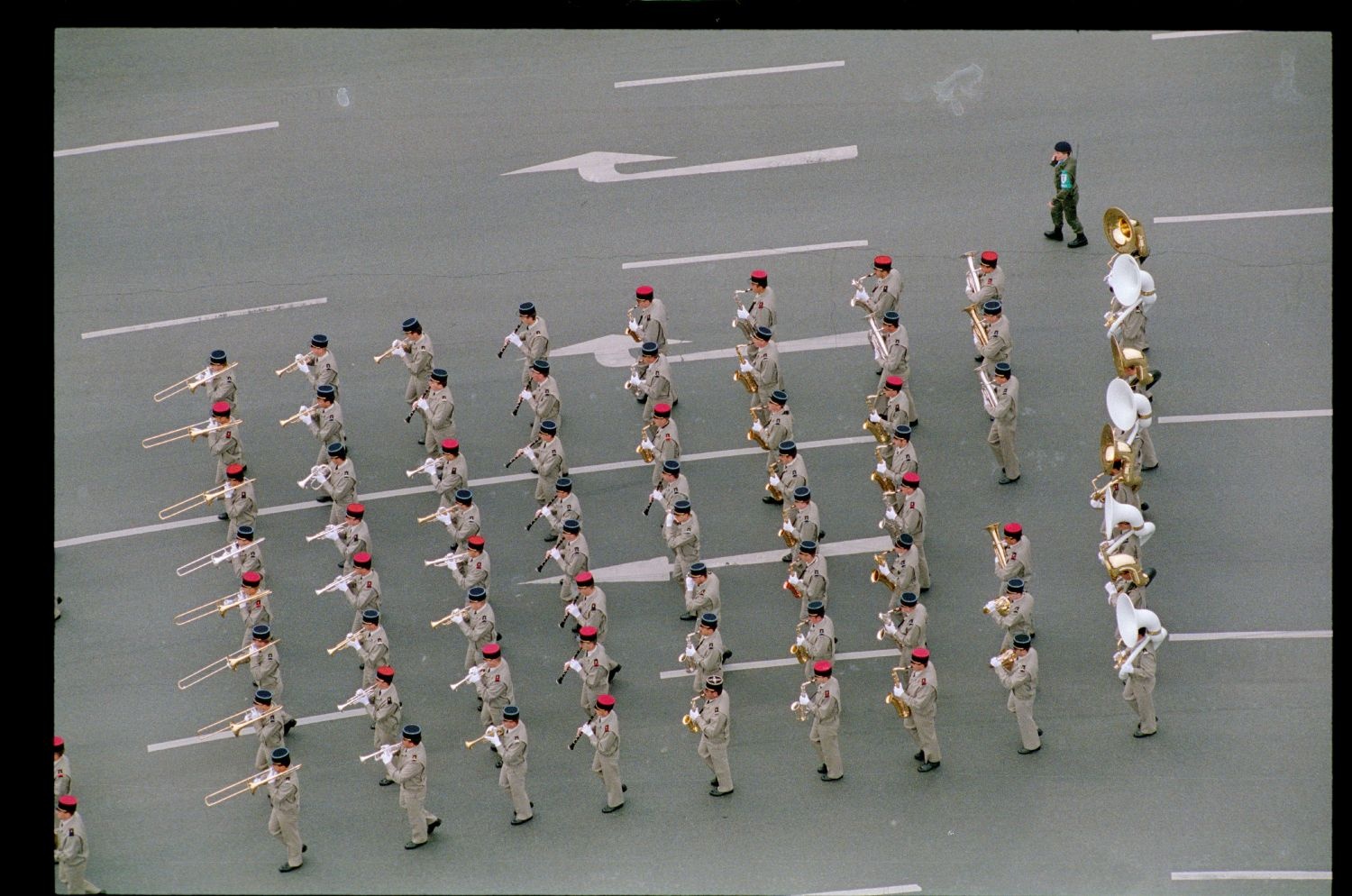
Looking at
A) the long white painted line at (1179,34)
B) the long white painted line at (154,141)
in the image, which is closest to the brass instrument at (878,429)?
the long white painted line at (1179,34)

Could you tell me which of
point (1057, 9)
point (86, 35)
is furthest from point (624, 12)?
point (86, 35)

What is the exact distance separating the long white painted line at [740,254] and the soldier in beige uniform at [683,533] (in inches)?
272

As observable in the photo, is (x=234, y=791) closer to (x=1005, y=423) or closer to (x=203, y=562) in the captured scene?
(x=203, y=562)

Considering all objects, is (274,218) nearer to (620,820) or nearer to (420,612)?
(420,612)

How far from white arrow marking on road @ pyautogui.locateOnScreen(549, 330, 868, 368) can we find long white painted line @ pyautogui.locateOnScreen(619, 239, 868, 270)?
1690 millimetres

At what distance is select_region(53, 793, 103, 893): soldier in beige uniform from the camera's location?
37594mm

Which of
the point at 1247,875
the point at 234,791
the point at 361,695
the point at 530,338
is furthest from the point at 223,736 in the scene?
the point at 1247,875

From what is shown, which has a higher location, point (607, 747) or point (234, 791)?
point (607, 747)

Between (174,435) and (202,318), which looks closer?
(174,435)

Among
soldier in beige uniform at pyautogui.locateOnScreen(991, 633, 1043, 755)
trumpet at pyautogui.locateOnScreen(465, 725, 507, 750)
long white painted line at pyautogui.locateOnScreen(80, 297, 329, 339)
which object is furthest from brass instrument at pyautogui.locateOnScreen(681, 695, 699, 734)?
long white painted line at pyautogui.locateOnScreen(80, 297, 329, 339)

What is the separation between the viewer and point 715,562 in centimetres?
4291

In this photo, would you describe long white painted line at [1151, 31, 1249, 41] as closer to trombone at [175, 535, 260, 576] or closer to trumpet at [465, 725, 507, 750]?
trombone at [175, 535, 260, 576]

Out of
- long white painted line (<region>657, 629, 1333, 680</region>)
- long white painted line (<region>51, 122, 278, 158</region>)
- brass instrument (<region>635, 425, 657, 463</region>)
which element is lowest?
long white painted line (<region>657, 629, 1333, 680</region>)

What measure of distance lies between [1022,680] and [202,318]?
15.8m
